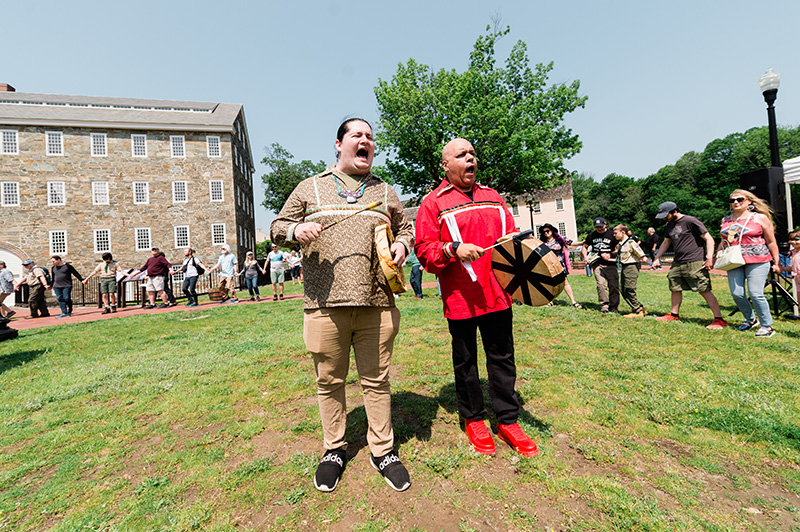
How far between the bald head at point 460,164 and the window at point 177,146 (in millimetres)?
30658

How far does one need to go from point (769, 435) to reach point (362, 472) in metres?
3.22

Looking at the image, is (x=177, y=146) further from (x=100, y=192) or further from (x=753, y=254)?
(x=753, y=254)

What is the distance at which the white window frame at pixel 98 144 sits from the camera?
26000mm

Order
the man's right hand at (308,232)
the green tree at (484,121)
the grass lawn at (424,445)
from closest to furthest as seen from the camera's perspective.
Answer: the grass lawn at (424,445), the man's right hand at (308,232), the green tree at (484,121)

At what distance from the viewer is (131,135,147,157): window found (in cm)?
2656

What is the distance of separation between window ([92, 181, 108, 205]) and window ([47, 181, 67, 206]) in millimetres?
1828

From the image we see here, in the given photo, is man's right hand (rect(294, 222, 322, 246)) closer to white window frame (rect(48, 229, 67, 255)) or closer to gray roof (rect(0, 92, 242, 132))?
gray roof (rect(0, 92, 242, 132))

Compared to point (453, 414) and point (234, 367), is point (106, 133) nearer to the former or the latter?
point (234, 367)

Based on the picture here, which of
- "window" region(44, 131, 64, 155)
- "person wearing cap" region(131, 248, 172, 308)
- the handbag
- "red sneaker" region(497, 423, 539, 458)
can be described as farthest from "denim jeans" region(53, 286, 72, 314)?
"window" region(44, 131, 64, 155)

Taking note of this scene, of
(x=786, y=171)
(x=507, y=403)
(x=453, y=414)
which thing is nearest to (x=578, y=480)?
(x=507, y=403)

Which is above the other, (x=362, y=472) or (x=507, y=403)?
(x=507, y=403)

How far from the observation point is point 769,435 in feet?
9.24

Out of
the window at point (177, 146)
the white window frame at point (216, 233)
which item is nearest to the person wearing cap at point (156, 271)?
the white window frame at point (216, 233)

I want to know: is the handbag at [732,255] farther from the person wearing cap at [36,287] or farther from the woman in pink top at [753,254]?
the person wearing cap at [36,287]
